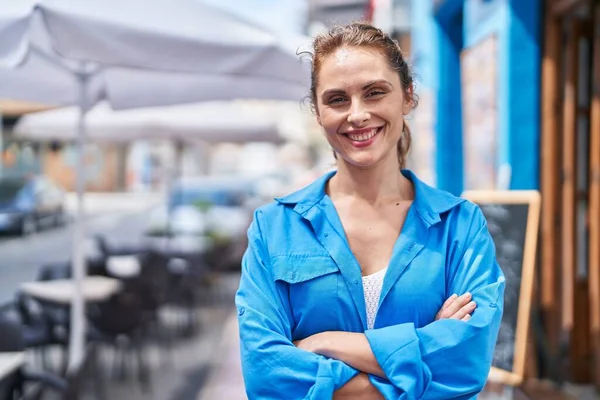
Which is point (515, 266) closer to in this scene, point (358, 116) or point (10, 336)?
point (358, 116)

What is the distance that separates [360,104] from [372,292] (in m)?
0.50

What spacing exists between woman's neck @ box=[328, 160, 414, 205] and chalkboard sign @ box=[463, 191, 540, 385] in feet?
7.45

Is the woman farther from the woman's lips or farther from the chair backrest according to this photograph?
the chair backrest

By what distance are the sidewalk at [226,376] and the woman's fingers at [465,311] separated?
134 inches

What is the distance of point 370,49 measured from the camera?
1812 millimetres

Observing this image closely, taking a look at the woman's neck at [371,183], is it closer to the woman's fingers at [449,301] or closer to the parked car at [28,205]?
the woman's fingers at [449,301]

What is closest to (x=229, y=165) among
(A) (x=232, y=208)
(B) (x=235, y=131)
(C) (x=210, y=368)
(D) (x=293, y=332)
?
(A) (x=232, y=208)

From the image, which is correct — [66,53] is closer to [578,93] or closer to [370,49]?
[370,49]

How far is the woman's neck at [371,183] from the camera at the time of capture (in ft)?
6.35

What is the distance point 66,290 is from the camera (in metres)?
6.06

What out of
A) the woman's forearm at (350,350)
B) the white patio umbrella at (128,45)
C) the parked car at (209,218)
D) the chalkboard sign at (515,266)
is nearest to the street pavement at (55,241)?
the parked car at (209,218)

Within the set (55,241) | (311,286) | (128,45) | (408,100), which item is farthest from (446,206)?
(55,241)

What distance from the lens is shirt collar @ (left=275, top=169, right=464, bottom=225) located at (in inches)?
74.0

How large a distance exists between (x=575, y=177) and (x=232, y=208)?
10086 millimetres
